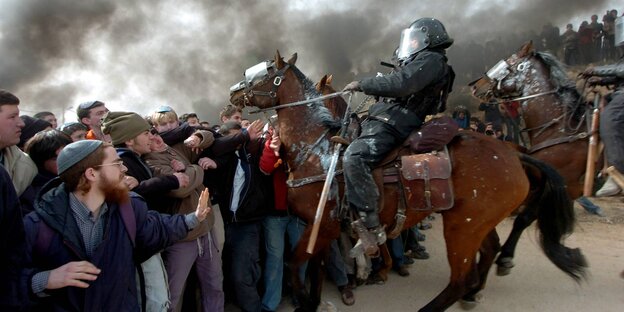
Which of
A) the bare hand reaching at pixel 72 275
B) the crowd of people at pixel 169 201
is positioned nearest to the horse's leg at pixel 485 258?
the crowd of people at pixel 169 201

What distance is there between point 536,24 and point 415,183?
1833cm

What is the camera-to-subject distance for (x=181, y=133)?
3.48 meters

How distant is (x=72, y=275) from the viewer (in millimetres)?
1841

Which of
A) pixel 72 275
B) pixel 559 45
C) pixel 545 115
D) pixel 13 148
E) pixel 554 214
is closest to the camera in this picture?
pixel 72 275

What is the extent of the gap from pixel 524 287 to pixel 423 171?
2195mm

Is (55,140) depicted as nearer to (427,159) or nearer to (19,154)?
(19,154)

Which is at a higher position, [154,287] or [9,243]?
[9,243]

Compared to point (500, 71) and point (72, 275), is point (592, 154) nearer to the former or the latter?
point (500, 71)

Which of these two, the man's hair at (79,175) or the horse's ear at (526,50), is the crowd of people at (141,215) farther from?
the horse's ear at (526,50)

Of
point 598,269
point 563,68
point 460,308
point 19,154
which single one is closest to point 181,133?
point 19,154

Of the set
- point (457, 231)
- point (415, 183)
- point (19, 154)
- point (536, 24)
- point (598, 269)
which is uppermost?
point (536, 24)

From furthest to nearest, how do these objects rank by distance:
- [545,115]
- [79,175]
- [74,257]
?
[545,115], [79,175], [74,257]

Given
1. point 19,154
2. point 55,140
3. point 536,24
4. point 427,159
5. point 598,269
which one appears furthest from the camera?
point 536,24

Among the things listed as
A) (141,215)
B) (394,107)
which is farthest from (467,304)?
(141,215)
